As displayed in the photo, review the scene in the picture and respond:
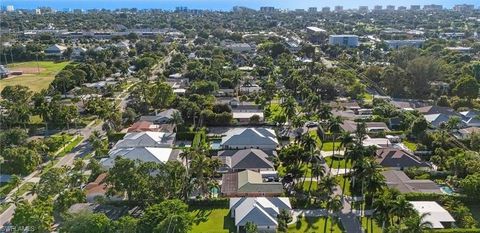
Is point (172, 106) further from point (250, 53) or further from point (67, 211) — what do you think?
point (250, 53)

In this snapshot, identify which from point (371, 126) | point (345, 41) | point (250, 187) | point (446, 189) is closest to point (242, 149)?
point (250, 187)

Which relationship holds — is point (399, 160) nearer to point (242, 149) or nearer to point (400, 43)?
point (242, 149)

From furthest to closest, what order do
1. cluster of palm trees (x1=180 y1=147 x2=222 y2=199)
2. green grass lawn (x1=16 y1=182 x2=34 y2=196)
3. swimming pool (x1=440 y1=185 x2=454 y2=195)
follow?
green grass lawn (x1=16 y1=182 x2=34 y2=196)
swimming pool (x1=440 y1=185 x2=454 y2=195)
cluster of palm trees (x1=180 y1=147 x2=222 y2=199)

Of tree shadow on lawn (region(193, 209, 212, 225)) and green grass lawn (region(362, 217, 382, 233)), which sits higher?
tree shadow on lawn (region(193, 209, 212, 225))

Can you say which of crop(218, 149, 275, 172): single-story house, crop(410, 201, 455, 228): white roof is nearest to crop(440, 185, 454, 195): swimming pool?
crop(410, 201, 455, 228): white roof

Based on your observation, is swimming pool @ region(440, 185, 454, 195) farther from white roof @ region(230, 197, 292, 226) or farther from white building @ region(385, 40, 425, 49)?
white building @ region(385, 40, 425, 49)
